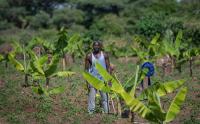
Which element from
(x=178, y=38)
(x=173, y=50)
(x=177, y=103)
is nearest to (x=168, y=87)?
(x=177, y=103)

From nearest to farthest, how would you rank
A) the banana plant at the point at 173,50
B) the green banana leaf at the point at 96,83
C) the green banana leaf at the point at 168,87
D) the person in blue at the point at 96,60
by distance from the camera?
the green banana leaf at the point at 168,87
the green banana leaf at the point at 96,83
the person in blue at the point at 96,60
the banana plant at the point at 173,50

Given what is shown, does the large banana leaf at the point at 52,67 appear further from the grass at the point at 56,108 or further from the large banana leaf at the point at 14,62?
the large banana leaf at the point at 14,62

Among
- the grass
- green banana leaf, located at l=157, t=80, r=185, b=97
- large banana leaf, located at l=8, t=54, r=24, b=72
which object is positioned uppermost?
large banana leaf, located at l=8, t=54, r=24, b=72

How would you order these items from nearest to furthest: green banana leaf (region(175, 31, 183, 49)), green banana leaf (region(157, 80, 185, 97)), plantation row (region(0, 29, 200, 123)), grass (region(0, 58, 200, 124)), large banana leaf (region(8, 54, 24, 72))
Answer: plantation row (region(0, 29, 200, 123)), green banana leaf (region(157, 80, 185, 97)), grass (region(0, 58, 200, 124)), large banana leaf (region(8, 54, 24, 72)), green banana leaf (region(175, 31, 183, 49))

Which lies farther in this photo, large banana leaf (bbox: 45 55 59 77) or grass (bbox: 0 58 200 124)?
large banana leaf (bbox: 45 55 59 77)

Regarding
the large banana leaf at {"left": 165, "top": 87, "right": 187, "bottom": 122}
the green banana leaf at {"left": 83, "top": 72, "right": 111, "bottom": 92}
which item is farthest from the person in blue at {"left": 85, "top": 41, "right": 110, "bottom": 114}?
the large banana leaf at {"left": 165, "top": 87, "right": 187, "bottom": 122}

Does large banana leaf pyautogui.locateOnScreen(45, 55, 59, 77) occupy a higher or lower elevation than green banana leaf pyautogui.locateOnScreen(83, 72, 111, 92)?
higher

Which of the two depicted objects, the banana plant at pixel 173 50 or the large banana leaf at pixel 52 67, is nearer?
the large banana leaf at pixel 52 67

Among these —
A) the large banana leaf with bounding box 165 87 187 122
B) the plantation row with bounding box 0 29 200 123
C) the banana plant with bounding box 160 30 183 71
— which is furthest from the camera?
the banana plant with bounding box 160 30 183 71

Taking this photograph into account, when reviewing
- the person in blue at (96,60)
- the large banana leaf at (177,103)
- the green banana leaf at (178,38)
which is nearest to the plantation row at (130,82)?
the large banana leaf at (177,103)

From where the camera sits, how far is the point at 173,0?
147 ft

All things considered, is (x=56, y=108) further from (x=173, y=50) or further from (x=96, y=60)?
(x=173, y=50)

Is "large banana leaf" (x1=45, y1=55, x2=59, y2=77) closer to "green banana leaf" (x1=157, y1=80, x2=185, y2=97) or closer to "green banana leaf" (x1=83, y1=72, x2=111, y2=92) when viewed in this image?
"green banana leaf" (x1=83, y1=72, x2=111, y2=92)

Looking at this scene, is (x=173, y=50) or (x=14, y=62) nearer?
(x=14, y=62)
